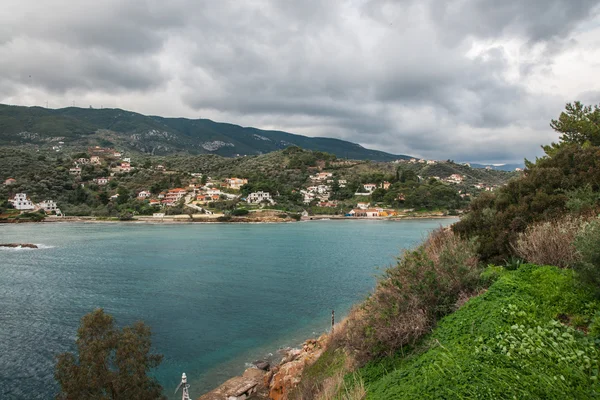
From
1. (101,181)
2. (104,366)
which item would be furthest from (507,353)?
(101,181)

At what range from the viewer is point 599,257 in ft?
15.2

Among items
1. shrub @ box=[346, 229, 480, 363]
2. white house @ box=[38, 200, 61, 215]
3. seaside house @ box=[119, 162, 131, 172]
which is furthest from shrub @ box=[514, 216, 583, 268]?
seaside house @ box=[119, 162, 131, 172]

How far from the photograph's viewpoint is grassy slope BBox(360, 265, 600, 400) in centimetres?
333

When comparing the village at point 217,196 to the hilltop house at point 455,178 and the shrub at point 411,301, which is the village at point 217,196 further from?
the shrub at point 411,301

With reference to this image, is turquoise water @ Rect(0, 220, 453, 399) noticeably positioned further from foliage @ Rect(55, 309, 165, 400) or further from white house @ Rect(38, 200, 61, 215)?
white house @ Rect(38, 200, 61, 215)

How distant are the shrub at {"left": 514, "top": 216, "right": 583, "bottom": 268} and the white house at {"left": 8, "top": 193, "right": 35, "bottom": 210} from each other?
9354 cm

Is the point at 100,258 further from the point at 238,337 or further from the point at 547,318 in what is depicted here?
the point at 547,318

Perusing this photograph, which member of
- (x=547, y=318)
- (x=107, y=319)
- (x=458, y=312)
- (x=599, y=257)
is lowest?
(x=107, y=319)

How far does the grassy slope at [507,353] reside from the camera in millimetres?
3328

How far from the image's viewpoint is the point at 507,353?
3.78 meters

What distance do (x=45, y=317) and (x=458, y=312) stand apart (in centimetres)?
1939

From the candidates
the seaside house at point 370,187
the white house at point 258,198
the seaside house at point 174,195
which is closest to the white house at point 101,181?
the seaside house at point 174,195

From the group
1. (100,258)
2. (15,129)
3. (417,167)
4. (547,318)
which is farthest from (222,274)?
(15,129)

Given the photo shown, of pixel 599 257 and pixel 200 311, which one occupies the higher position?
pixel 599 257
